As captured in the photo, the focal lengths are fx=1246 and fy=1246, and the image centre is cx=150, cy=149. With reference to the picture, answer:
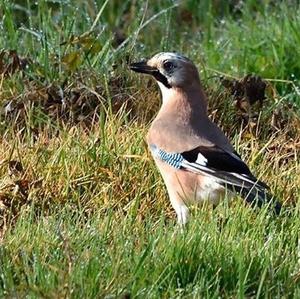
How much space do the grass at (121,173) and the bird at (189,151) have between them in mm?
99

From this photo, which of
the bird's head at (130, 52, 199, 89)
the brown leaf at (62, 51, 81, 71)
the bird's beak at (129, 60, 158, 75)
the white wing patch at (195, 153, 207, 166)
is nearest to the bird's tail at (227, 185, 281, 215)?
the white wing patch at (195, 153, 207, 166)

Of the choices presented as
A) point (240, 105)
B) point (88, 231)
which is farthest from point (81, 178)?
point (240, 105)

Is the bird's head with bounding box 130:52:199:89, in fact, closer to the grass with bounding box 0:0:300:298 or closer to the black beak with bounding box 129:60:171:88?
the black beak with bounding box 129:60:171:88

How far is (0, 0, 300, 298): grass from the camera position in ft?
14.5

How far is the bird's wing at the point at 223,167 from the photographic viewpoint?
514 centimetres

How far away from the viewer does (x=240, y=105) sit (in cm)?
652

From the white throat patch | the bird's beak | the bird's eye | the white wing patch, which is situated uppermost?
the bird's eye

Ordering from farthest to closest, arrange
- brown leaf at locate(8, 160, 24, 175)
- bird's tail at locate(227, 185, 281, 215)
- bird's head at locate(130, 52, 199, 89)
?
1. bird's head at locate(130, 52, 199, 89)
2. brown leaf at locate(8, 160, 24, 175)
3. bird's tail at locate(227, 185, 281, 215)

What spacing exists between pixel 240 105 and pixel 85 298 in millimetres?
2543

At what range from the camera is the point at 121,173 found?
→ 5.62 m

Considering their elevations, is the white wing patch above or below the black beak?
below

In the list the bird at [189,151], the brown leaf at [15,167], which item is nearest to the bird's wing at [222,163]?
the bird at [189,151]

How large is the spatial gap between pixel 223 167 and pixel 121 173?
559 millimetres

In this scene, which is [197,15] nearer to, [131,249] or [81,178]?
[81,178]
